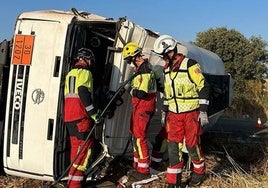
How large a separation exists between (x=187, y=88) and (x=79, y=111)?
136 cm

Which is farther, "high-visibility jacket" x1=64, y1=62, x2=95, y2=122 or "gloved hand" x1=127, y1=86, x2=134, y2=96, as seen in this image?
"gloved hand" x1=127, y1=86, x2=134, y2=96

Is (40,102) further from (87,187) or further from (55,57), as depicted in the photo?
(87,187)

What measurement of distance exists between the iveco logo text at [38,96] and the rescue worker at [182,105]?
5.05ft

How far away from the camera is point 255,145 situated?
979 centimetres

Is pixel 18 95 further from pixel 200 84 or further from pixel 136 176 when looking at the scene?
pixel 200 84

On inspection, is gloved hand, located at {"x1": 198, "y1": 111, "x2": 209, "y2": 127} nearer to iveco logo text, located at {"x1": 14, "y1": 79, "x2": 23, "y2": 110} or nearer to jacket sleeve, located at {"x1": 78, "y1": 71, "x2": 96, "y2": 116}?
jacket sleeve, located at {"x1": 78, "y1": 71, "x2": 96, "y2": 116}

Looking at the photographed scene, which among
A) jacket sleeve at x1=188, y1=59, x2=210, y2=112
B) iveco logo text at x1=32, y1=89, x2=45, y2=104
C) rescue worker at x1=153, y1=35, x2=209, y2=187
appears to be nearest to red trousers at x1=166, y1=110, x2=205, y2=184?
rescue worker at x1=153, y1=35, x2=209, y2=187

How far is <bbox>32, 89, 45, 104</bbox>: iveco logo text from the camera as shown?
5672 mm

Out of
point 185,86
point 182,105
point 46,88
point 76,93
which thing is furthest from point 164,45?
point 46,88

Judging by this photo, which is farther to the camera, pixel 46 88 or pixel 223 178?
pixel 223 178

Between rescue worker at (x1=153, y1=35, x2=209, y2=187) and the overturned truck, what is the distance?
73 centimetres

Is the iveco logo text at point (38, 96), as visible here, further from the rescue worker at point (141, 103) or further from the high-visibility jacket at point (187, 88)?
the high-visibility jacket at point (187, 88)

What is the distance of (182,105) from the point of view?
18.4 feet

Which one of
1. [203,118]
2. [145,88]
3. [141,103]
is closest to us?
[203,118]
